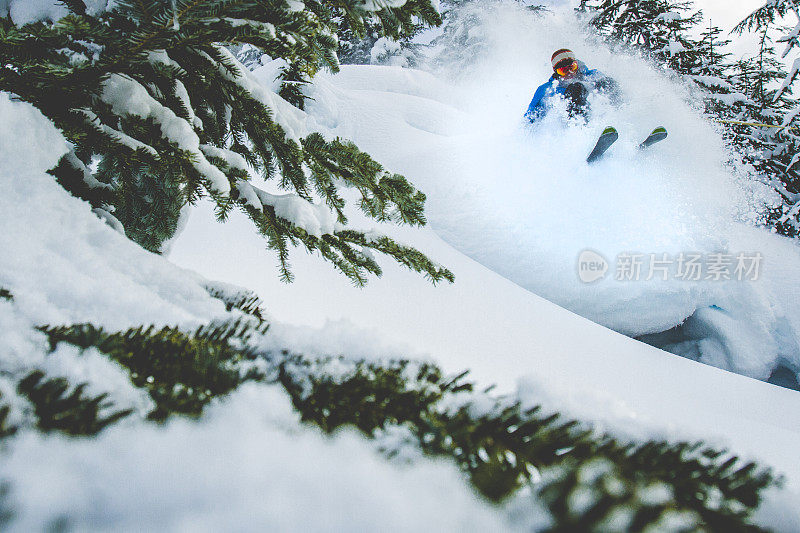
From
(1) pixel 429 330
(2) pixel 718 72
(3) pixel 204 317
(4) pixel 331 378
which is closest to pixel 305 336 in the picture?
(4) pixel 331 378

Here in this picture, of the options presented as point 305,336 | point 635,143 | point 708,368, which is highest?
point 635,143

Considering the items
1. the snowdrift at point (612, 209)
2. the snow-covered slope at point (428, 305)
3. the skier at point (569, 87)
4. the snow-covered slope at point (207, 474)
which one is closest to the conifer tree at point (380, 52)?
the snow-covered slope at point (428, 305)

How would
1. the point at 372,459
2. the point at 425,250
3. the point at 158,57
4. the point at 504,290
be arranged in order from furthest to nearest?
the point at 425,250 < the point at 504,290 < the point at 158,57 < the point at 372,459

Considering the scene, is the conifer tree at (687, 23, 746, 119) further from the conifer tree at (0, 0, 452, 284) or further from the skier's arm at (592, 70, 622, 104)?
the conifer tree at (0, 0, 452, 284)

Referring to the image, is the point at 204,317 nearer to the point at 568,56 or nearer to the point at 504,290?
the point at 504,290

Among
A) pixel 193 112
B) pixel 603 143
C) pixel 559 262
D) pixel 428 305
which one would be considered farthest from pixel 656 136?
pixel 193 112

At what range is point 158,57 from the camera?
125 cm

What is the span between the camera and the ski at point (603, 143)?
5496mm

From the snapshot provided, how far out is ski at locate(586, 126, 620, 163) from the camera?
5.50 m

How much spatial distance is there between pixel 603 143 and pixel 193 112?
232 inches

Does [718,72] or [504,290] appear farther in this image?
[718,72]

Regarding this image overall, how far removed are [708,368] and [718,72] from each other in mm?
11370

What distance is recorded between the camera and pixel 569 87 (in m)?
6.43

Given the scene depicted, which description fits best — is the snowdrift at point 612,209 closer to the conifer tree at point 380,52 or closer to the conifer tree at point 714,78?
the conifer tree at point 714,78
